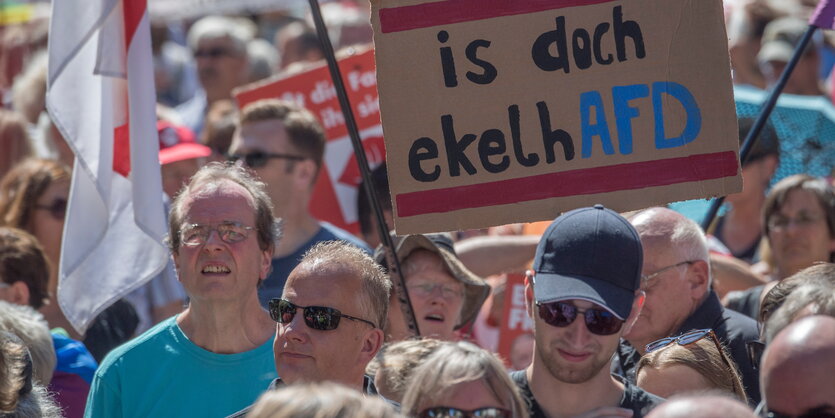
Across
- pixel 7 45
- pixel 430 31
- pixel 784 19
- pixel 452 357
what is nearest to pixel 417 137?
pixel 430 31

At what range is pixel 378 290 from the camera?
4.02 metres

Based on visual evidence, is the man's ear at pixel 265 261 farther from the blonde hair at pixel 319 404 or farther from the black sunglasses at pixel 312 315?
the blonde hair at pixel 319 404

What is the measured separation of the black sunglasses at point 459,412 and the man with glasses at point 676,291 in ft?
5.17

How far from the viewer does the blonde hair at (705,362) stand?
13.1ft

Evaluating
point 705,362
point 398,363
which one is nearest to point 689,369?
point 705,362

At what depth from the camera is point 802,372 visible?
2.79 meters

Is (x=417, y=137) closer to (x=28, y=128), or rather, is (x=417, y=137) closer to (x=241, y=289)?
(x=241, y=289)

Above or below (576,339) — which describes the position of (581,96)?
above

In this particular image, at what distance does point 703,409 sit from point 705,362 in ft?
4.75

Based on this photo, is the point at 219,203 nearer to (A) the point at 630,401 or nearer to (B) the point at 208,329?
(B) the point at 208,329

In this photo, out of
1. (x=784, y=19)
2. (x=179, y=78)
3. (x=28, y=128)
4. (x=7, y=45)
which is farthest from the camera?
(x=179, y=78)

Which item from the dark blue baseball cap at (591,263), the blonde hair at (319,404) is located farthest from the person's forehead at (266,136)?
the blonde hair at (319,404)

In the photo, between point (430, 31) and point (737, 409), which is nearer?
point (737, 409)

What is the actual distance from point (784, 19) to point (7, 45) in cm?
580
